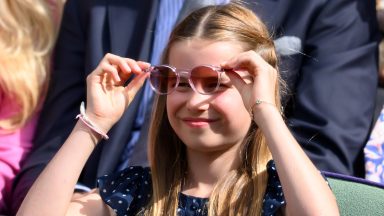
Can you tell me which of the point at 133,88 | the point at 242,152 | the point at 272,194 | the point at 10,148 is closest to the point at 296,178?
the point at 272,194

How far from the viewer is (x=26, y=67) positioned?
2.44 metres

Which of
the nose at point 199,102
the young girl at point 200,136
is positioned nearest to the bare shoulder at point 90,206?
the young girl at point 200,136

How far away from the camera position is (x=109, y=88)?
177 centimetres

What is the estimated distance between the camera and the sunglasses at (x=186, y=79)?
5.30 ft

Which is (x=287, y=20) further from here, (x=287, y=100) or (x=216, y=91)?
(x=216, y=91)

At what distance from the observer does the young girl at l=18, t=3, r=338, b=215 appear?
63.3 inches

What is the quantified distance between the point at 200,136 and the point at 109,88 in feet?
0.87

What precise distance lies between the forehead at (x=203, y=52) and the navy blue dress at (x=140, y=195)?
0.26 meters

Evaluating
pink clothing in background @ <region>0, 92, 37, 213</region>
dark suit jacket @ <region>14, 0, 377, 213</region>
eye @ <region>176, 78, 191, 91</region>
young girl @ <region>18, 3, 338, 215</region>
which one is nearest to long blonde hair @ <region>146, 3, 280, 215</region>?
young girl @ <region>18, 3, 338, 215</region>

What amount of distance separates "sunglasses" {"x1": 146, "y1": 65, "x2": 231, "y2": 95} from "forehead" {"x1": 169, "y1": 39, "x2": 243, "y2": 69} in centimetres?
3

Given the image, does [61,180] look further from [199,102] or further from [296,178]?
[296,178]

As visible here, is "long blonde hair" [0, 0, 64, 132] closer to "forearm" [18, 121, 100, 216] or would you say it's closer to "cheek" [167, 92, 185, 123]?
"forearm" [18, 121, 100, 216]

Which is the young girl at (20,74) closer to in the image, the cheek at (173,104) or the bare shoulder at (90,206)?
the bare shoulder at (90,206)

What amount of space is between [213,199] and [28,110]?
958 millimetres
